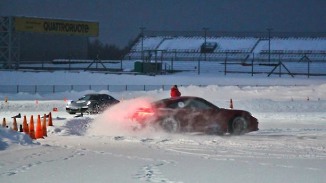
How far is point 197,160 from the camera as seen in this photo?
13625 millimetres

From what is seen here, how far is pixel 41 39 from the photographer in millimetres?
93125

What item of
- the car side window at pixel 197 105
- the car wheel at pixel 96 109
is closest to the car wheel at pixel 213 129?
the car side window at pixel 197 105

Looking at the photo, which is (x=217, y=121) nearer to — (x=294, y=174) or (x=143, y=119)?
(x=143, y=119)

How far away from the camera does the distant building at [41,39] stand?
263 feet

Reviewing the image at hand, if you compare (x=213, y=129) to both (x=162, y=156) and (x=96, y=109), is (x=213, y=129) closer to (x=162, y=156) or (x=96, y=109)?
(x=162, y=156)

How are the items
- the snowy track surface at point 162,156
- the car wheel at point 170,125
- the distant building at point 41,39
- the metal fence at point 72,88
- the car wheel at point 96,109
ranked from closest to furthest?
the snowy track surface at point 162,156 → the car wheel at point 170,125 → the car wheel at point 96,109 → the metal fence at point 72,88 → the distant building at point 41,39

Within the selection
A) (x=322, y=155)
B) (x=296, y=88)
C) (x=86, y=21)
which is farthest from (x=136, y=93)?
(x=86, y=21)

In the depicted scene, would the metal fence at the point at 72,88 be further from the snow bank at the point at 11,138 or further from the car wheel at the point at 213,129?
the snow bank at the point at 11,138

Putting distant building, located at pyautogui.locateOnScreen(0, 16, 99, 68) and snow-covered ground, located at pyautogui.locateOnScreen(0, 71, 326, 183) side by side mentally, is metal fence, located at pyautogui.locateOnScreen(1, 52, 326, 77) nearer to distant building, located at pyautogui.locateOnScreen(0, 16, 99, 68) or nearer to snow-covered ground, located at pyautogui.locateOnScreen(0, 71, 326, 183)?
distant building, located at pyautogui.locateOnScreen(0, 16, 99, 68)

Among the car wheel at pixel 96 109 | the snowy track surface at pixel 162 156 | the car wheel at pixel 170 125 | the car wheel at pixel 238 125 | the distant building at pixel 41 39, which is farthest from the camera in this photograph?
the distant building at pixel 41 39

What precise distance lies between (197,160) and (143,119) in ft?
21.6

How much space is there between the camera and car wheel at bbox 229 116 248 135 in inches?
810

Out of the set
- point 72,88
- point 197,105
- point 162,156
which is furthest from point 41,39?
point 162,156

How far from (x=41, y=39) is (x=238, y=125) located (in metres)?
75.7
